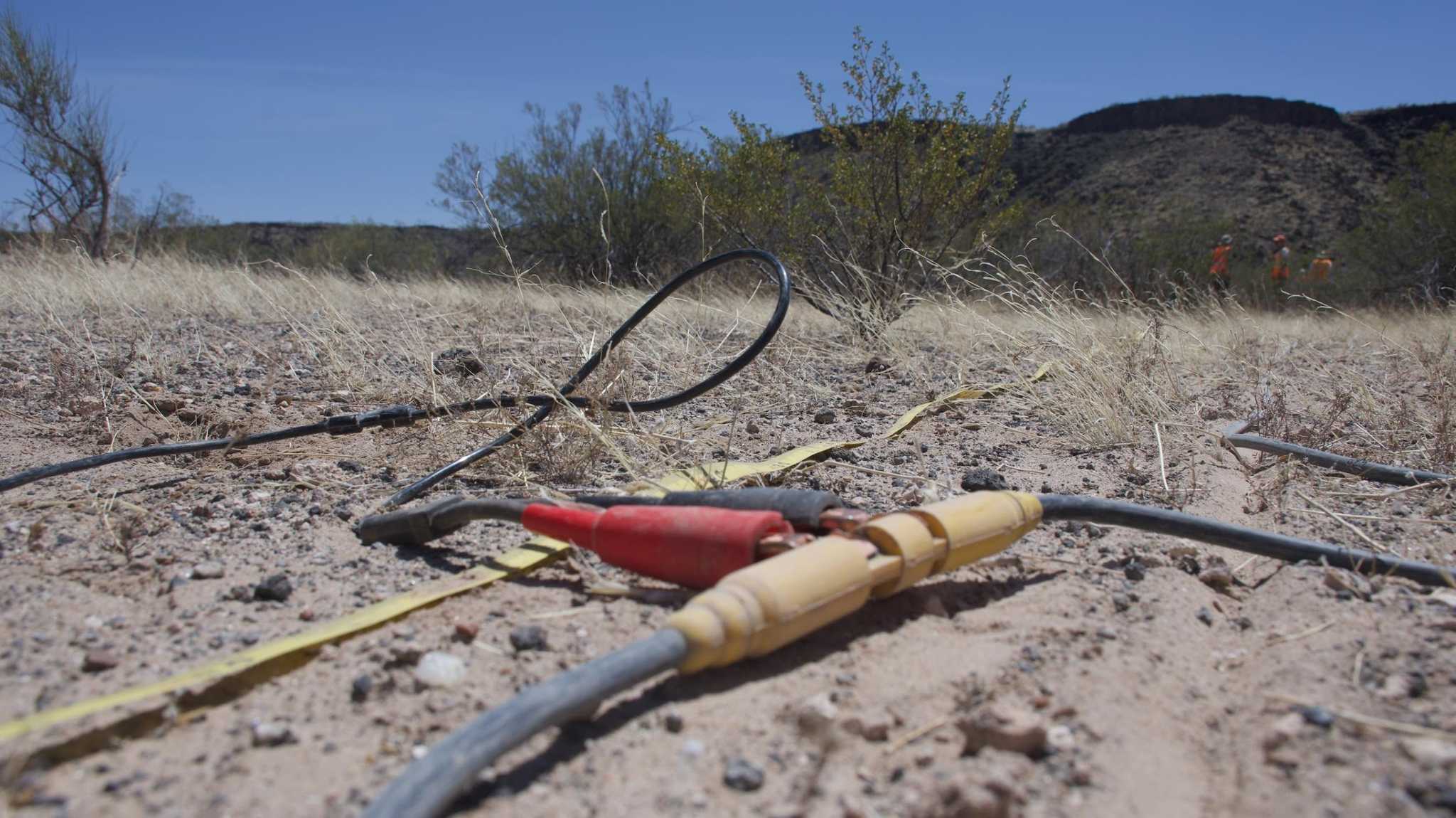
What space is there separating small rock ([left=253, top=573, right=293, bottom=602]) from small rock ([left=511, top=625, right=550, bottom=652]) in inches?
21.4

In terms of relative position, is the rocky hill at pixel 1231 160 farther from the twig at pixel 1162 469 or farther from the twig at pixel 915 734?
the twig at pixel 915 734

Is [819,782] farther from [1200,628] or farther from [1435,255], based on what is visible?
[1435,255]

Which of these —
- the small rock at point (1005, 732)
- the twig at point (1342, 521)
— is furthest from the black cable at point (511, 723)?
the twig at point (1342, 521)

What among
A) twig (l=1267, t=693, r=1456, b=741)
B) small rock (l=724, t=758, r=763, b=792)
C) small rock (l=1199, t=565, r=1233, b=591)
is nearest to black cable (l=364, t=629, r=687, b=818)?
small rock (l=724, t=758, r=763, b=792)

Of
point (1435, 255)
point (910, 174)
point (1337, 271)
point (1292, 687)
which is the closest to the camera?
point (1292, 687)

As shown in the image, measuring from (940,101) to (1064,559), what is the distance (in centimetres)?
589

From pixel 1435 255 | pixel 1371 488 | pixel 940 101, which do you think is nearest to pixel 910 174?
pixel 940 101

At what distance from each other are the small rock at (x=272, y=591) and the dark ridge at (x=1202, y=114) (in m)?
40.9

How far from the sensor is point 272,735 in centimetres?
120

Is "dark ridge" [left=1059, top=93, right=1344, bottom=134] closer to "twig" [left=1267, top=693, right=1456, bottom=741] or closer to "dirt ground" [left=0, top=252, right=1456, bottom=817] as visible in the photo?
"dirt ground" [left=0, top=252, right=1456, bottom=817]

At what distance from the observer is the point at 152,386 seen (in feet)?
12.0

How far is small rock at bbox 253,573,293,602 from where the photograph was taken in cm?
171

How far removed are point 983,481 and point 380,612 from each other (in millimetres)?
1649

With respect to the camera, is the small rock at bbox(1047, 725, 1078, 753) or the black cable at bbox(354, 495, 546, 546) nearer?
the small rock at bbox(1047, 725, 1078, 753)
